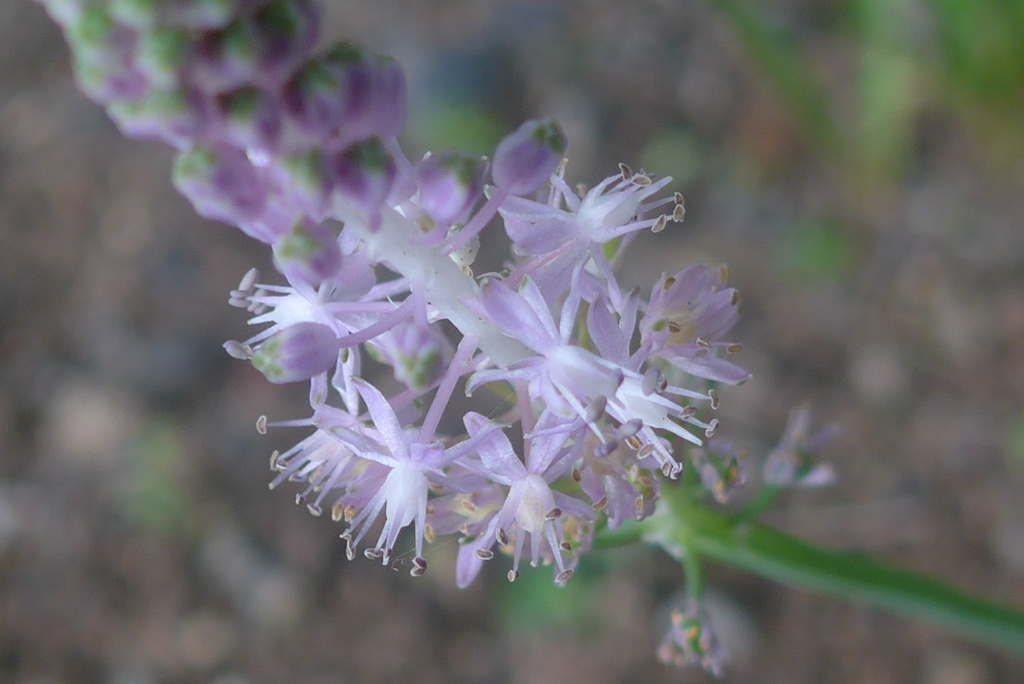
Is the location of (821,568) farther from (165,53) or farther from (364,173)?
(165,53)

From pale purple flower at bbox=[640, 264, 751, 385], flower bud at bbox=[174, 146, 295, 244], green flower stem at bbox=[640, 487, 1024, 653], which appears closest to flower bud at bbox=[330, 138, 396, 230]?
flower bud at bbox=[174, 146, 295, 244]

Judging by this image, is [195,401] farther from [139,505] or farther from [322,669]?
[322,669]

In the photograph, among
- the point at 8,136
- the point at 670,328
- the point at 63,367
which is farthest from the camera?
the point at 8,136

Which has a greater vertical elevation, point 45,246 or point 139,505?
point 45,246

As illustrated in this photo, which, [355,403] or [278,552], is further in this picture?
[278,552]

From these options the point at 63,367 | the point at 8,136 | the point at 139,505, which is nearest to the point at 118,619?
the point at 139,505

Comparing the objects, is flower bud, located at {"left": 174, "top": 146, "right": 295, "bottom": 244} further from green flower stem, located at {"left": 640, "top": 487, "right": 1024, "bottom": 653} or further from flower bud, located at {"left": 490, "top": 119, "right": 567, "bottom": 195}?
green flower stem, located at {"left": 640, "top": 487, "right": 1024, "bottom": 653}

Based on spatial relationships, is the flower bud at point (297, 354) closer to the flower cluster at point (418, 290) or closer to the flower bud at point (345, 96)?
the flower cluster at point (418, 290)
